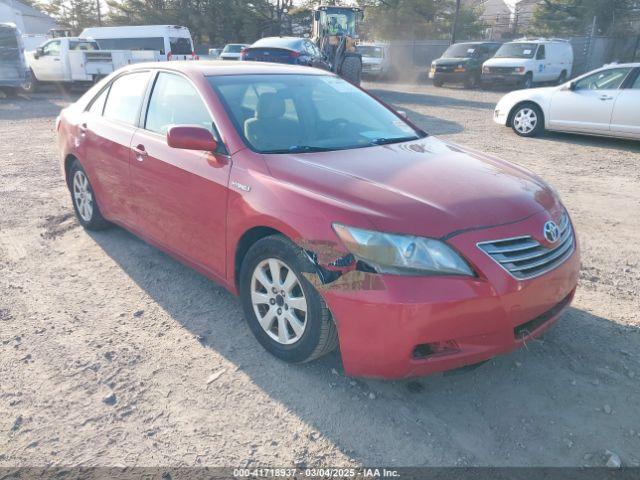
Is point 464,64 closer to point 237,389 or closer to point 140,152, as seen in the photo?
point 140,152

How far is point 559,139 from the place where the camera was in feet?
33.6

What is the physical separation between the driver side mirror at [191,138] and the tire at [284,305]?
708 mm

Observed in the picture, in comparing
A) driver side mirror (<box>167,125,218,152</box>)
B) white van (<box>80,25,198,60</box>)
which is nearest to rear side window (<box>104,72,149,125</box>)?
driver side mirror (<box>167,125,218,152</box>)

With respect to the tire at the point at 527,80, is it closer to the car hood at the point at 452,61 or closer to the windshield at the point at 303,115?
the car hood at the point at 452,61

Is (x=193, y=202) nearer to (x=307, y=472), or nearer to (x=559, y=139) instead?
(x=307, y=472)

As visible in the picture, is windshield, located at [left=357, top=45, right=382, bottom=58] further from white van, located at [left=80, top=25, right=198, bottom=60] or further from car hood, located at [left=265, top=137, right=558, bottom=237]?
car hood, located at [left=265, top=137, right=558, bottom=237]

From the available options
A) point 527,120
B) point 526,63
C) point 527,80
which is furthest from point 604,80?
point 527,80

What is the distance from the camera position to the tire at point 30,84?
17.9 m

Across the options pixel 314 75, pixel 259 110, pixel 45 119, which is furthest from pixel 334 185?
pixel 45 119

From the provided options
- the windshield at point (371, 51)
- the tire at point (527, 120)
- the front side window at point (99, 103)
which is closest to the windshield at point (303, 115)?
the front side window at point (99, 103)

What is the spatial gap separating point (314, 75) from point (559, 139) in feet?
25.2

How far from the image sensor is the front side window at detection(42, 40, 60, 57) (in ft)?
59.6

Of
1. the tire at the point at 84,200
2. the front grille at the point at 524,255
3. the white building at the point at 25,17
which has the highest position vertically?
the white building at the point at 25,17

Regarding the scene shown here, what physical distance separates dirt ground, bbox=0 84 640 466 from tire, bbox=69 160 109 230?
49 cm
